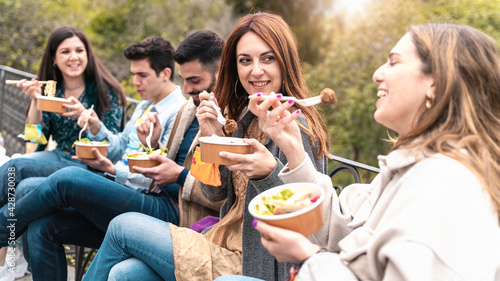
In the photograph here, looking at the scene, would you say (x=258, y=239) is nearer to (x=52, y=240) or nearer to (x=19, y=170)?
(x=52, y=240)

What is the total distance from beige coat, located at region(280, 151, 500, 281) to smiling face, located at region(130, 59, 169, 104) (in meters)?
2.67

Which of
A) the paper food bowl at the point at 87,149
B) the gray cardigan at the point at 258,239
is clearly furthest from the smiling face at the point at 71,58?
the gray cardigan at the point at 258,239

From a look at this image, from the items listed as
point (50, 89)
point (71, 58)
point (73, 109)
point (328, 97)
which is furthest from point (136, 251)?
point (71, 58)

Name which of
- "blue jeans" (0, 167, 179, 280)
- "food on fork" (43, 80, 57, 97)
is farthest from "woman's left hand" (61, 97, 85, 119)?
"blue jeans" (0, 167, 179, 280)

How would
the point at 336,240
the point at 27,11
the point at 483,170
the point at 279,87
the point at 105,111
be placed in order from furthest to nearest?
the point at 27,11, the point at 105,111, the point at 279,87, the point at 336,240, the point at 483,170

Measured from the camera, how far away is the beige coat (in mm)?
1140

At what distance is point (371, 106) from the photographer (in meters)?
9.02

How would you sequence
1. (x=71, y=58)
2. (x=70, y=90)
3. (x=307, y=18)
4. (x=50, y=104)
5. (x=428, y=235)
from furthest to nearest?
(x=307, y=18) < (x=70, y=90) < (x=71, y=58) < (x=50, y=104) < (x=428, y=235)

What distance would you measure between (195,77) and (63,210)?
1192 mm

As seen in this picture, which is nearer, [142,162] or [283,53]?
[283,53]

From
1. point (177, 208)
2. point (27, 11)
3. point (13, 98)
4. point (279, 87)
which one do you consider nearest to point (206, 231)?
point (177, 208)

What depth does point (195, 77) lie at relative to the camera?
3.23 m

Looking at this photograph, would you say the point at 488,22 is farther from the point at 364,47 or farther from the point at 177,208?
the point at 177,208

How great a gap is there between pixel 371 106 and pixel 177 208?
6.82 m
